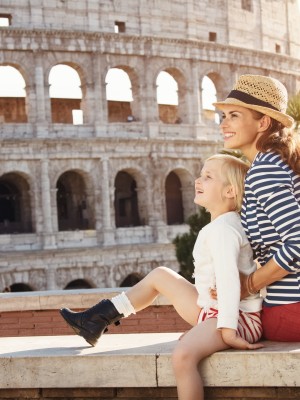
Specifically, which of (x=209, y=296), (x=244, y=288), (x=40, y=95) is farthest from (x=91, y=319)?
(x=40, y=95)

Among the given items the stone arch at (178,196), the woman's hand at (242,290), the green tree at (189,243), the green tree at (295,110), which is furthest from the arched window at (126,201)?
the woman's hand at (242,290)

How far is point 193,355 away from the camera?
4.20 m

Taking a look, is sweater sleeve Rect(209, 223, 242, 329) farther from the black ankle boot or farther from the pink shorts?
the black ankle boot

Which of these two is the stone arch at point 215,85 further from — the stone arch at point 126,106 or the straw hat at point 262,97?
the straw hat at point 262,97

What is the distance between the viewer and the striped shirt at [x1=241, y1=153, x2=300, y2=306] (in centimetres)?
430

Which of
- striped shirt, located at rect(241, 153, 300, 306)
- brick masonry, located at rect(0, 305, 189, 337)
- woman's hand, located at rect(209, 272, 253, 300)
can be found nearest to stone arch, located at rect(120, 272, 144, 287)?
brick masonry, located at rect(0, 305, 189, 337)

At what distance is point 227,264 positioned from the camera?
14.6 feet

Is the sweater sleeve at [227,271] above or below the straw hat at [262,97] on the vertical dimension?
below

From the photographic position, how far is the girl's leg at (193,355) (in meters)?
4.13

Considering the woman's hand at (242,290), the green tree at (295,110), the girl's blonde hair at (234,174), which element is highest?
the green tree at (295,110)

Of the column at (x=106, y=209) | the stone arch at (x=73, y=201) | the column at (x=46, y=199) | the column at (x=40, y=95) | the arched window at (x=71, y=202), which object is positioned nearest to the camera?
the column at (x=46, y=199)

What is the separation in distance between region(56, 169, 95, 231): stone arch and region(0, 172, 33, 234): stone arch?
1.49 meters

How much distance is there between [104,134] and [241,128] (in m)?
23.0

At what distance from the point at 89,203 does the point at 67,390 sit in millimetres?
23279
